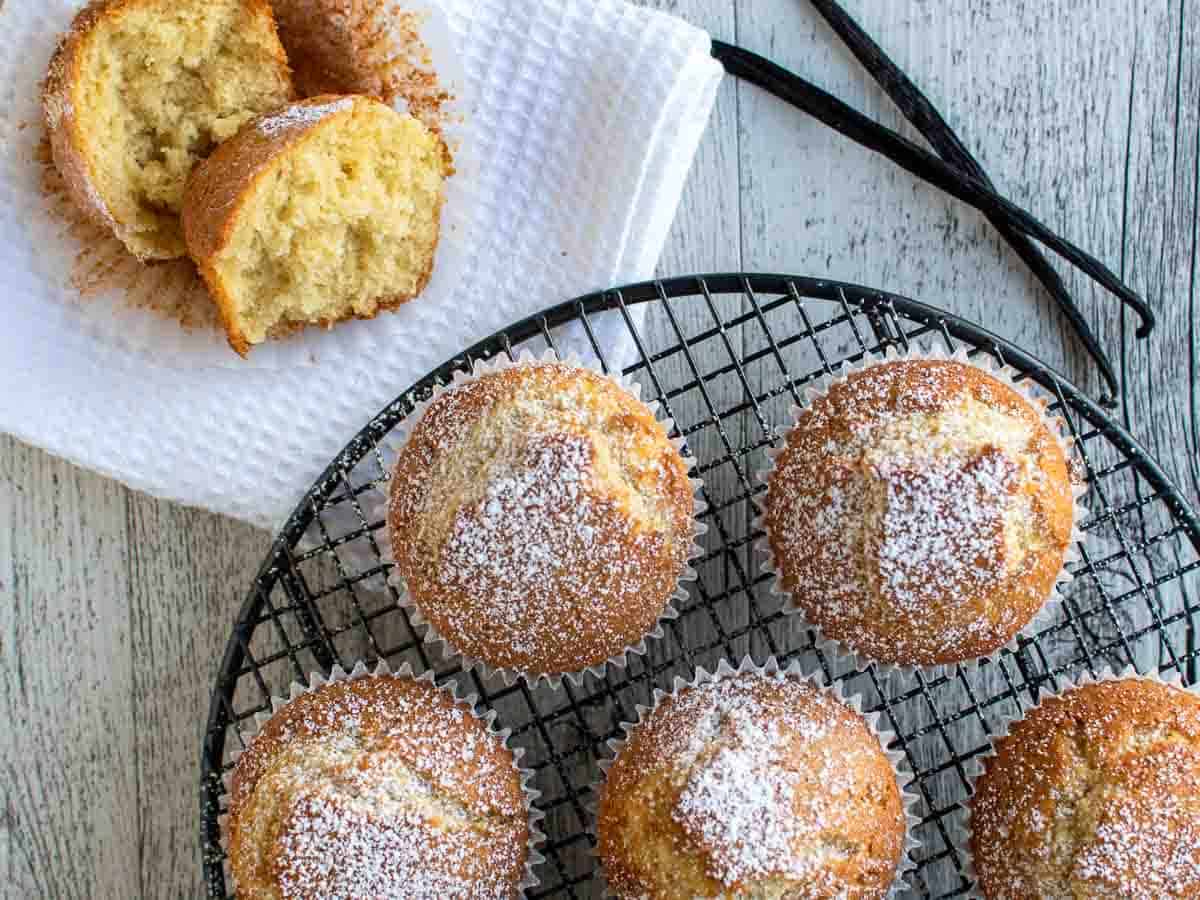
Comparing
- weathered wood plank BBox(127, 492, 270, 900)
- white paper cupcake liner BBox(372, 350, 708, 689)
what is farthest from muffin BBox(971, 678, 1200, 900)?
weathered wood plank BBox(127, 492, 270, 900)

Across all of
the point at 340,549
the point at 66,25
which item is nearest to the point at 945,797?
the point at 340,549

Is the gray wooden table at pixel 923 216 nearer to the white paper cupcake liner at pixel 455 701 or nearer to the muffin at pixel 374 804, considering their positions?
the white paper cupcake liner at pixel 455 701

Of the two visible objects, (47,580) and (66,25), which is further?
(47,580)

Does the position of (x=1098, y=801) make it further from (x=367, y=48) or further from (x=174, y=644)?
(x=367, y=48)

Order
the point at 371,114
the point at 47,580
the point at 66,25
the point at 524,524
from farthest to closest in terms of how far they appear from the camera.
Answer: the point at 47,580, the point at 66,25, the point at 371,114, the point at 524,524

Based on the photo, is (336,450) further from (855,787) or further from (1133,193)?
(1133,193)

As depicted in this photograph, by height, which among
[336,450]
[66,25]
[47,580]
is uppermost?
[66,25]
